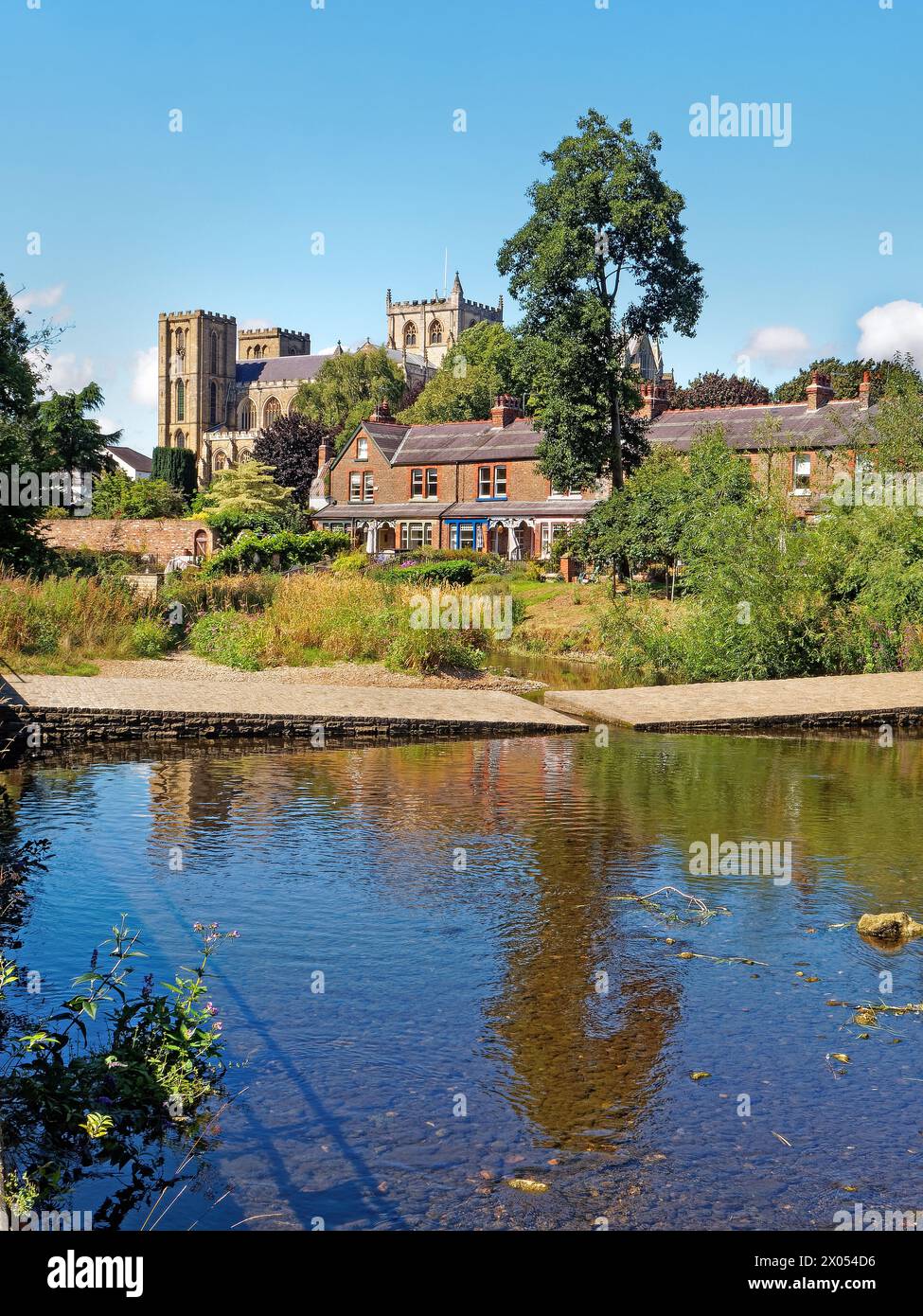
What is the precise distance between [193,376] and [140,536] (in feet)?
323

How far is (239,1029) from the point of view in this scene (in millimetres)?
7449

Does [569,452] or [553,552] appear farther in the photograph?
[553,552]

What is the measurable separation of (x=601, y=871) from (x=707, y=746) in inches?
313

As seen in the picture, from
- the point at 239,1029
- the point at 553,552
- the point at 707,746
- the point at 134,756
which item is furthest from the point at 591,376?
the point at 239,1029

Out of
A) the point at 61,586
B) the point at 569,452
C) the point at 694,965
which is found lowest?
the point at 694,965

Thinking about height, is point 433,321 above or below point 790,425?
above

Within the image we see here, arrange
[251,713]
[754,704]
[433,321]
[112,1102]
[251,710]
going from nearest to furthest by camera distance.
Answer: [112,1102], [251,713], [251,710], [754,704], [433,321]

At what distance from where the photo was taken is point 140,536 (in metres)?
48.2

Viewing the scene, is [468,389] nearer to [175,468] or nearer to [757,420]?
[175,468]
